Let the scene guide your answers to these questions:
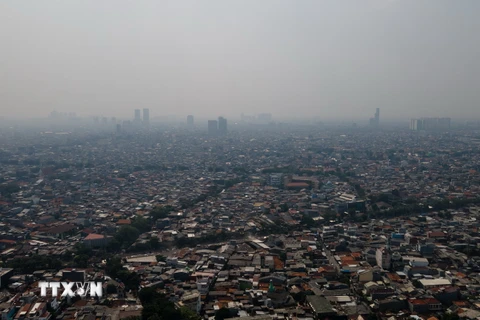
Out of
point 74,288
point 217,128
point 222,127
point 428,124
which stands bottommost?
point 74,288

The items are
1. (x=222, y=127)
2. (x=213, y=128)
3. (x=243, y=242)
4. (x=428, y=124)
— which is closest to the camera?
(x=243, y=242)

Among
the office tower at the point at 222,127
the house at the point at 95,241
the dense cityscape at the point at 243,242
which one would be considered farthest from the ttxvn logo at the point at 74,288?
the office tower at the point at 222,127

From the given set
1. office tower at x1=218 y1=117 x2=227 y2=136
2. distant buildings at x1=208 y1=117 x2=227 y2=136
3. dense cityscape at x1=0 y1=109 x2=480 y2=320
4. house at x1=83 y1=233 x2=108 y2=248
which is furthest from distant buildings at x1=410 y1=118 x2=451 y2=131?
house at x1=83 y1=233 x2=108 y2=248

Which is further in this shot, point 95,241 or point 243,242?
point 243,242

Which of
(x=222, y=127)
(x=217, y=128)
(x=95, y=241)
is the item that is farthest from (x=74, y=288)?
(x=217, y=128)

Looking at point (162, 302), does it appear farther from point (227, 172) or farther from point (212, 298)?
point (227, 172)

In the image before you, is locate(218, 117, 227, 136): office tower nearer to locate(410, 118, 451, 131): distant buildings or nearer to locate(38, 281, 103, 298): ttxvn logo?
locate(410, 118, 451, 131): distant buildings

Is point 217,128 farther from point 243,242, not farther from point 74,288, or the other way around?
point 74,288
